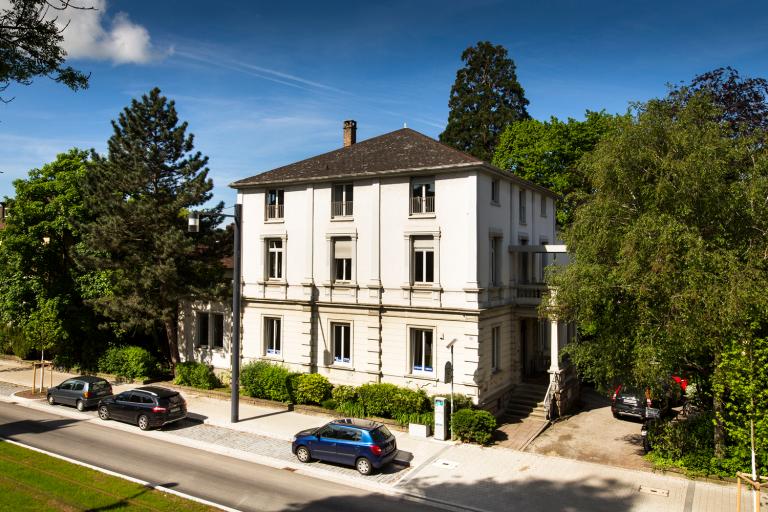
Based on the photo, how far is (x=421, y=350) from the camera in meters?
23.6

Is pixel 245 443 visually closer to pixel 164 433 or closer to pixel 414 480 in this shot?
pixel 164 433

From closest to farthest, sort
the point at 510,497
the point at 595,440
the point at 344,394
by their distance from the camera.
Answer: the point at 510,497 → the point at 595,440 → the point at 344,394

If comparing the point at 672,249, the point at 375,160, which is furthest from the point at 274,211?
the point at 672,249

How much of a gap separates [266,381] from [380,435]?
31.9 ft

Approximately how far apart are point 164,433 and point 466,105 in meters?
39.2

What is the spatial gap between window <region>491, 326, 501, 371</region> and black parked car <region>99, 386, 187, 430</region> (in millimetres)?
13349

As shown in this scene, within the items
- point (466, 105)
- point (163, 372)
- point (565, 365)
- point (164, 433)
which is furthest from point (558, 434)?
point (466, 105)

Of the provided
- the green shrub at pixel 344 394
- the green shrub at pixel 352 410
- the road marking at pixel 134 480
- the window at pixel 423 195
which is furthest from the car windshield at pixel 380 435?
A: the window at pixel 423 195

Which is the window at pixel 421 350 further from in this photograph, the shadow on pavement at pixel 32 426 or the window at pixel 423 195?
the shadow on pavement at pixel 32 426

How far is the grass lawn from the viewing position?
13.4 metres

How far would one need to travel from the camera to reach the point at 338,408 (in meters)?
23.6

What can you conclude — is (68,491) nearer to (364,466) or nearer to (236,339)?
(364,466)

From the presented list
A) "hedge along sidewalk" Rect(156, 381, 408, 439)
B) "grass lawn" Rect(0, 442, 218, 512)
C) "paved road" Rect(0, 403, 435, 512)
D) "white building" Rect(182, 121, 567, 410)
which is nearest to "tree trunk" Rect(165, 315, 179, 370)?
"white building" Rect(182, 121, 567, 410)

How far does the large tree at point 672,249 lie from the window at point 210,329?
19.1 metres
